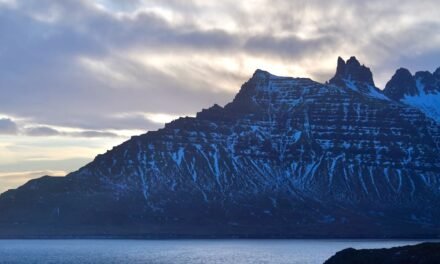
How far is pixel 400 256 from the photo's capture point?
165 meters

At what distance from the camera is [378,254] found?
16975 centimetres

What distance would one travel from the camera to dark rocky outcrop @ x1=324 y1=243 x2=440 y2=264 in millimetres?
158125

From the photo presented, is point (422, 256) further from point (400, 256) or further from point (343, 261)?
point (343, 261)

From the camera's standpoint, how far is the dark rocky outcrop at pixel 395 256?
158 metres

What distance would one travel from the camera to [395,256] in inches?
6526

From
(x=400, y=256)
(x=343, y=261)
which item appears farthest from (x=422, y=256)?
(x=343, y=261)

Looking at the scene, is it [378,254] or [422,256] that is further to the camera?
[378,254]

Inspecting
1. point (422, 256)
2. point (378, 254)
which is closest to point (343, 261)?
point (378, 254)

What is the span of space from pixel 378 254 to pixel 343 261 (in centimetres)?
789

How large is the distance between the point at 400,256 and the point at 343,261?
1348 cm

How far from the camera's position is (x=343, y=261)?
573ft

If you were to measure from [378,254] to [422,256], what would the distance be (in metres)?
11.9

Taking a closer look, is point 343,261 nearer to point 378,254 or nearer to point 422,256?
point 378,254

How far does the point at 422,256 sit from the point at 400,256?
612 centimetres
